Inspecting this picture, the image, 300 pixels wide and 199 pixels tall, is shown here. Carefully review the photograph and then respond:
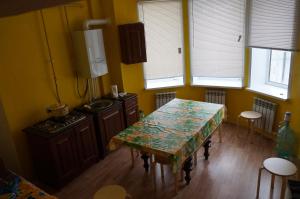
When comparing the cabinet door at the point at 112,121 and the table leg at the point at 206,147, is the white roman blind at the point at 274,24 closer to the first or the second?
the table leg at the point at 206,147

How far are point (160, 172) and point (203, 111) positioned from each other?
106 centimetres

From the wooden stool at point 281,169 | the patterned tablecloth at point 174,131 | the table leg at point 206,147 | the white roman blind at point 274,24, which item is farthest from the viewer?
the table leg at point 206,147

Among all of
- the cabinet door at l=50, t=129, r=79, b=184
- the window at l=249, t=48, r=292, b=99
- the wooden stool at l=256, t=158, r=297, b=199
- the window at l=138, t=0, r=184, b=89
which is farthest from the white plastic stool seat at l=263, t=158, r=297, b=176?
the window at l=138, t=0, r=184, b=89

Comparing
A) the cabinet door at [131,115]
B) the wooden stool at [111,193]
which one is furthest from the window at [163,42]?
the wooden stool at [111,193]

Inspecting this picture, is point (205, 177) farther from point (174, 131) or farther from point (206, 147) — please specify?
point (174, 131)

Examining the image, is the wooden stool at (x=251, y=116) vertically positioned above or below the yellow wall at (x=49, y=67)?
below

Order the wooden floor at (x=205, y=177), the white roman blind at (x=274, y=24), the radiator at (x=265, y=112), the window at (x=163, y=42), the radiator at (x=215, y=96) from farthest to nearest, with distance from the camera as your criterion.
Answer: the radiator at (x=215, y=96)
the window at (x=163, y=42)
the radiator at (x=265, y=112)
the white roman blind at (x=274, y=24)
the wooden floor at (x=205, y=177)

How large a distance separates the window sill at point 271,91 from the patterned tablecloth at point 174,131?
0.86m

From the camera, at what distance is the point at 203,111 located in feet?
11.9

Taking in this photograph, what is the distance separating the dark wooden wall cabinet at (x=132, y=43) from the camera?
13.7 feet

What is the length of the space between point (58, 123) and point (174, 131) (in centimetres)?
157

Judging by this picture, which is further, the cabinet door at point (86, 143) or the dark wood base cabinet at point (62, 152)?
the cabinet door at point (86, 143)

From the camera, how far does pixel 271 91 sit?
4.14m

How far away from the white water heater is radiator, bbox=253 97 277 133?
8.74 ft
